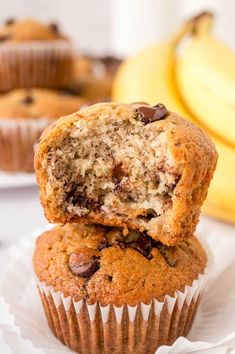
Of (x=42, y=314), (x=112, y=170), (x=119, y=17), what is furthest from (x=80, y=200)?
(x=119, y=17)

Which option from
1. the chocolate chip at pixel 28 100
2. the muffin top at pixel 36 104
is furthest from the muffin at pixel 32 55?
the chocolate chip at pixel 28 100

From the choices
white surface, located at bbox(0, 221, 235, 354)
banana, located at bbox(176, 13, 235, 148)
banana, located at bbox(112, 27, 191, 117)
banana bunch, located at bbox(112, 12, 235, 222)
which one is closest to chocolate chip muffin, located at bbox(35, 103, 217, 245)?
white surface, located at bbox(0, 221, 235, 354)

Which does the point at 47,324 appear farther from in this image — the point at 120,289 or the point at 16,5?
the point at 16,5

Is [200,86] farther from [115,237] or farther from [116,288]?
[116,288]

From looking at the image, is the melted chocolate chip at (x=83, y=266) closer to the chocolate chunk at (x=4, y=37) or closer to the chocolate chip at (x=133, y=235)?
the chocolate chip at (x=133, y=235)

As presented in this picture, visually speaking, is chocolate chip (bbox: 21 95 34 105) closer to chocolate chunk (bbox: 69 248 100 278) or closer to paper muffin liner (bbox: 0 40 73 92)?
paper muffin liner (bbox: 0 40 73 92)
